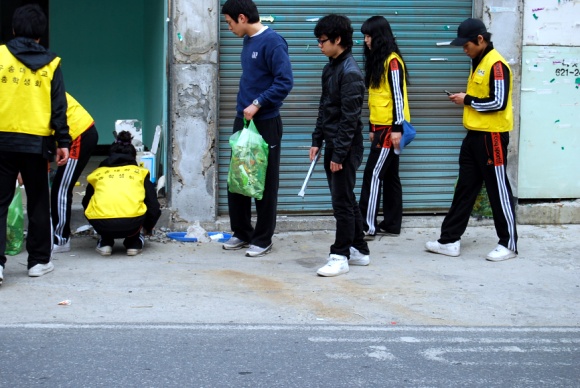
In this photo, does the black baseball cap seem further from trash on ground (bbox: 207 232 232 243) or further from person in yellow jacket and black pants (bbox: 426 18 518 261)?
trash on ground (bbox: 207 232 232 243)

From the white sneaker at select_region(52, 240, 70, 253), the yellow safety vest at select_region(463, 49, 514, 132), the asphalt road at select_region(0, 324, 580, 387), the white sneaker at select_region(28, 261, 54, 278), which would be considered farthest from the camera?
the white sneaker at select_region(52, 240, 70, 253)

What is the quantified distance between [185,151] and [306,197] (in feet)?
4.00

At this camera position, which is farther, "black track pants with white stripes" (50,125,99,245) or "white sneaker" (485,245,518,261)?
"white sneaker" (485,245,518,261)

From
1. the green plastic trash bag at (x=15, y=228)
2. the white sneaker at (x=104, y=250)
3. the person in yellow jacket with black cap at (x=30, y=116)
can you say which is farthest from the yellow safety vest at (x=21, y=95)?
the white sneaker at (x=104, y=250)

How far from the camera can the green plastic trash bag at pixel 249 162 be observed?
7738 millimetres

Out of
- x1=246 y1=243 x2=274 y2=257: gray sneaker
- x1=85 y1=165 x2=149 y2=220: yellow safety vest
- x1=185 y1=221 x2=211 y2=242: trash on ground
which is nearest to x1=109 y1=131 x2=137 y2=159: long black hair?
x1=85 y1=165 x2=149 y2=220: yellow safety vest

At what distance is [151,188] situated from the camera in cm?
801

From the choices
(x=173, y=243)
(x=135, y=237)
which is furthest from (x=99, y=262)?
(x=173, y=243)

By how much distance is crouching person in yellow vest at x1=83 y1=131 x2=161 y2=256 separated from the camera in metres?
7.71

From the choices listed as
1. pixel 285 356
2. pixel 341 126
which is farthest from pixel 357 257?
pixel 285 356

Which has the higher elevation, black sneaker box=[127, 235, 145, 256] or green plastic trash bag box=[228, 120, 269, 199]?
green plastic trash bag box=[228, 120, 269, 199]

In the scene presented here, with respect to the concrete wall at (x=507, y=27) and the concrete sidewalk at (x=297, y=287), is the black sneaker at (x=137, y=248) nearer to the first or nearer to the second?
the concrete sidewalk at (x=297, y=287)

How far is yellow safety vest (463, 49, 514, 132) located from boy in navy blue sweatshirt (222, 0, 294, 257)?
149 cm

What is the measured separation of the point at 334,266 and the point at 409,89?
97.5 inches
